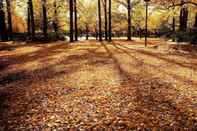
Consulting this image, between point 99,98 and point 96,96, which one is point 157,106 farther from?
point 96,96

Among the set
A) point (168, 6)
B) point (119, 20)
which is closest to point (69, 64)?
point (168, 6)

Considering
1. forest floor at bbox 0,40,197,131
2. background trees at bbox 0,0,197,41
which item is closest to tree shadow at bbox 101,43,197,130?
forest floor at bbox 0,40,197,131

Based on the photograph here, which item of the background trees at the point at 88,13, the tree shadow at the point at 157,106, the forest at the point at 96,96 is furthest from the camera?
the background trees at the point at 88,13

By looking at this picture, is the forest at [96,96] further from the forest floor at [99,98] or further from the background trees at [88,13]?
the background trees at [88,13]

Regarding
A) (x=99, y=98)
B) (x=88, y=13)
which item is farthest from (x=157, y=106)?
(x=88, y=13)

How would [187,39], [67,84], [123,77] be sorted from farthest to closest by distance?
[187,39] < [123,77] < [67,84]

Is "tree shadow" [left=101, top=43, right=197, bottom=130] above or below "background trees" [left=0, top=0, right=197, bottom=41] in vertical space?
below

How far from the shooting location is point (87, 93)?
32.3 ft

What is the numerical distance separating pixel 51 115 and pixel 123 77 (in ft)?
15.5

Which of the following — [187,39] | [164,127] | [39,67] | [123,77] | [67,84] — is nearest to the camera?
[164,127]

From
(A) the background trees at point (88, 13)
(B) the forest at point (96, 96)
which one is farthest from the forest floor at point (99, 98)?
(A) the background trees at point (88, 13)

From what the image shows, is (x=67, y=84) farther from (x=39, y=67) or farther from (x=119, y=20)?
(x=119, y=20)

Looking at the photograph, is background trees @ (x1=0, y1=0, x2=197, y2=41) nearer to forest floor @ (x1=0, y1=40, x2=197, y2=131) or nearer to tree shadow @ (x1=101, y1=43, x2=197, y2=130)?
forest floor @ (x1=0, y1=40, x2=197, y2=131)

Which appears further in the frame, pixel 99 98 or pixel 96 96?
pixel 96 96
